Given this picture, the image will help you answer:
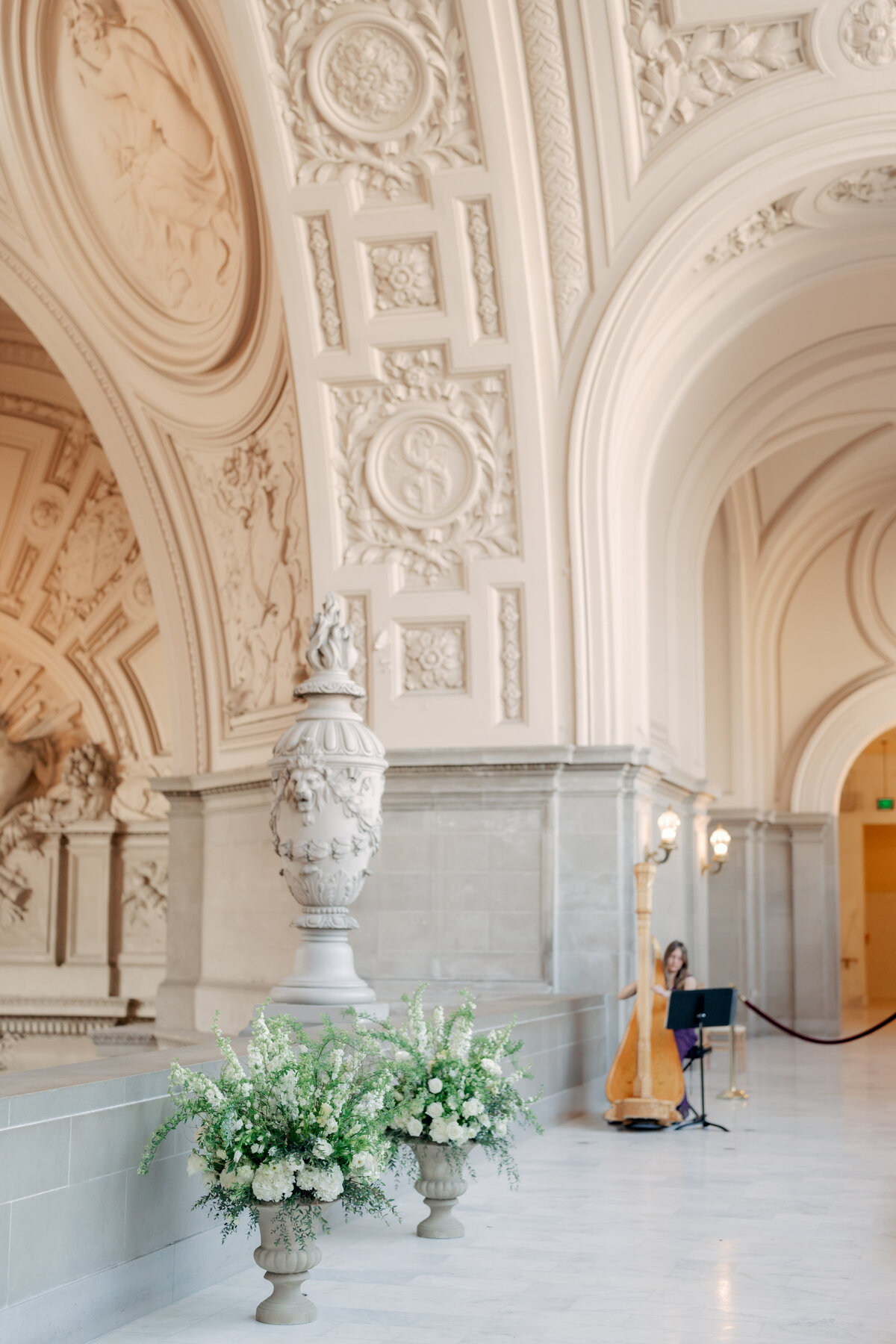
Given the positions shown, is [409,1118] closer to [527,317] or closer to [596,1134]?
[596,1134]

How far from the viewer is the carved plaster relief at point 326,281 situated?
10859mm

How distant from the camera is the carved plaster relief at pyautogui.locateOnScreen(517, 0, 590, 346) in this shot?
10.2 meters

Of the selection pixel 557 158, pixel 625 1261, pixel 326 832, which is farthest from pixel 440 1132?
pixel 557 158

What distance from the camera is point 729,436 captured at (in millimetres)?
13922

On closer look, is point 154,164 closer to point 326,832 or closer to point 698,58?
point 698,58

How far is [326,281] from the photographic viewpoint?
11055 millimetres

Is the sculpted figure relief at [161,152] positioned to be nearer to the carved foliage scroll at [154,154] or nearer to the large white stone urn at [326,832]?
the carved foliage scroll at [154,154]

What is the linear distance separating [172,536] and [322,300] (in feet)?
9.83

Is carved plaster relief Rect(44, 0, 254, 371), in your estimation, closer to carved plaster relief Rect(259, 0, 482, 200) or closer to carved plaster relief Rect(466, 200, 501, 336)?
carved plaster relief Rect(259, 0, 482, 200)

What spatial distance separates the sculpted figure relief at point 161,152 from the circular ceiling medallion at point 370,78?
108 centimetres

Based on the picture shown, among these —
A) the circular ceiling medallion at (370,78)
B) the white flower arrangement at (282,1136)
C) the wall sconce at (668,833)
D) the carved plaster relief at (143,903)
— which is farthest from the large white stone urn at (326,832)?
the carved plaster relief at (143,903)

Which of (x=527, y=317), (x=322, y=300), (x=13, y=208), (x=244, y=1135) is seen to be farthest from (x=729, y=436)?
(x=244, y=1135)

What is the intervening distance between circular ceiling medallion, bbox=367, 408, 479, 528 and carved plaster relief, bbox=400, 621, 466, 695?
2.64ft

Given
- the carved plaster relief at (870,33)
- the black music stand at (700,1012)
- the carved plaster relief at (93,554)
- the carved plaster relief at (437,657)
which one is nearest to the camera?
the black music stand at (700,1012)
